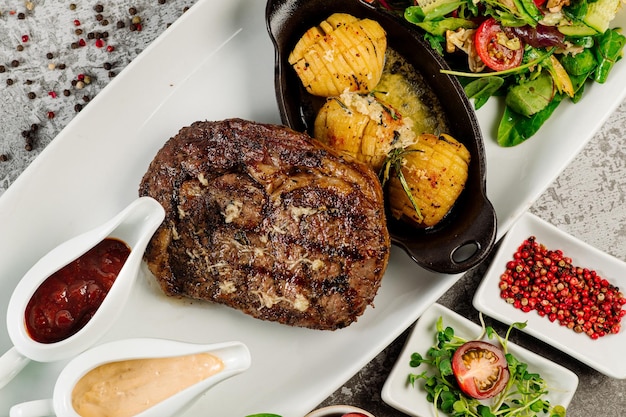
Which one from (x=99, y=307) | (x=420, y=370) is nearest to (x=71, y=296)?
(x=99, y=307)

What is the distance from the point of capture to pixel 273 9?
3146 millimetres

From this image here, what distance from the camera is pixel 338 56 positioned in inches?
123

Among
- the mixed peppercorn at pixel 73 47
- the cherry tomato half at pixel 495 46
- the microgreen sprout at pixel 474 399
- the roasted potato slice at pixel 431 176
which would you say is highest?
the mixed peppercorn at pixel 73 47

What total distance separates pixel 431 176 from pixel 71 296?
64.6 inches

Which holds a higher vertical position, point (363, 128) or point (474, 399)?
point (363, 128)

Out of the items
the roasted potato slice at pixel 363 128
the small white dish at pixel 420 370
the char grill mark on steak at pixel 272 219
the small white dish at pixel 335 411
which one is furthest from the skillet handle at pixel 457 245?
the small white dish at pixel 335 411

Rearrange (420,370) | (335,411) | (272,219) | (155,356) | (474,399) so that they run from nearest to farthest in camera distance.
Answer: (155,356) < (272,219) < (335,411) < (474,399) < (420,370)

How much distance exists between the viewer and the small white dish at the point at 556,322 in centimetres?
371

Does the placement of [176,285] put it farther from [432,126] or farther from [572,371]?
[572,371]

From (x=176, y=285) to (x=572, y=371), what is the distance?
2.27 meters

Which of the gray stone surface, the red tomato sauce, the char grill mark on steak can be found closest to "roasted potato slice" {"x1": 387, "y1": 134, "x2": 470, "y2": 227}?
the char grill mark on steak

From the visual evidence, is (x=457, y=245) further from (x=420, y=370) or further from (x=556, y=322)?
(x=556, y=322)

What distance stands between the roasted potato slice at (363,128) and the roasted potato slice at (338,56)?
0.25 ft

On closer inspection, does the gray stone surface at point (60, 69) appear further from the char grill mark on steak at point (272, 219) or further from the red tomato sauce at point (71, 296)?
the red tomato sauce at point (71, 296)
